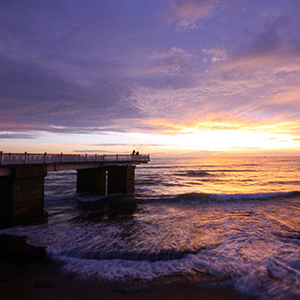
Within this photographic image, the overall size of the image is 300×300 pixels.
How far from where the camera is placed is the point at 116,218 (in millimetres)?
18359

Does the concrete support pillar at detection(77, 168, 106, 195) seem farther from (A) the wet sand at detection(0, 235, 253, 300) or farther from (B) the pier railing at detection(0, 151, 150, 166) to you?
(A) the wet sand at detection(0, 235, 253, 300)

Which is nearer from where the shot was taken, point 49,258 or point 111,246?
point 49,258

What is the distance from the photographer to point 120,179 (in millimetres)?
28453

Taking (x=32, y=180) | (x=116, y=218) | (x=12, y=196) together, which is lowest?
(x=116, y=218)

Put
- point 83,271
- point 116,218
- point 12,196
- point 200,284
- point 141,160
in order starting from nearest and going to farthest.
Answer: point 200,284 < point 83,271 < point 12,196 < point 116,218 < point 141,160

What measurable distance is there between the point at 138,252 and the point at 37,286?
16.5ft

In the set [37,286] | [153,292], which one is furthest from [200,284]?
[37,286]

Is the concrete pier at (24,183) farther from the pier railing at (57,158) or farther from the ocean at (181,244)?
the ocean at (181,244)

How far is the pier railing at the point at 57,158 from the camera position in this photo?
14552mm

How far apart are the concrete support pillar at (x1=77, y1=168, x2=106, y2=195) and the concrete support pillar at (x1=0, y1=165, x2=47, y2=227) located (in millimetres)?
11250

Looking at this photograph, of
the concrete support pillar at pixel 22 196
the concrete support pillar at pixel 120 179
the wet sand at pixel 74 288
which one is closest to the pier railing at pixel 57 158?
the concrete support pillar at pixel 22 196

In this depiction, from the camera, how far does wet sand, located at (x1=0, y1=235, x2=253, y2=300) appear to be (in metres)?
7.18

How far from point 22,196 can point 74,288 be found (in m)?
10.3

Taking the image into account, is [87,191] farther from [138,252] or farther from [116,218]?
[138,252]
